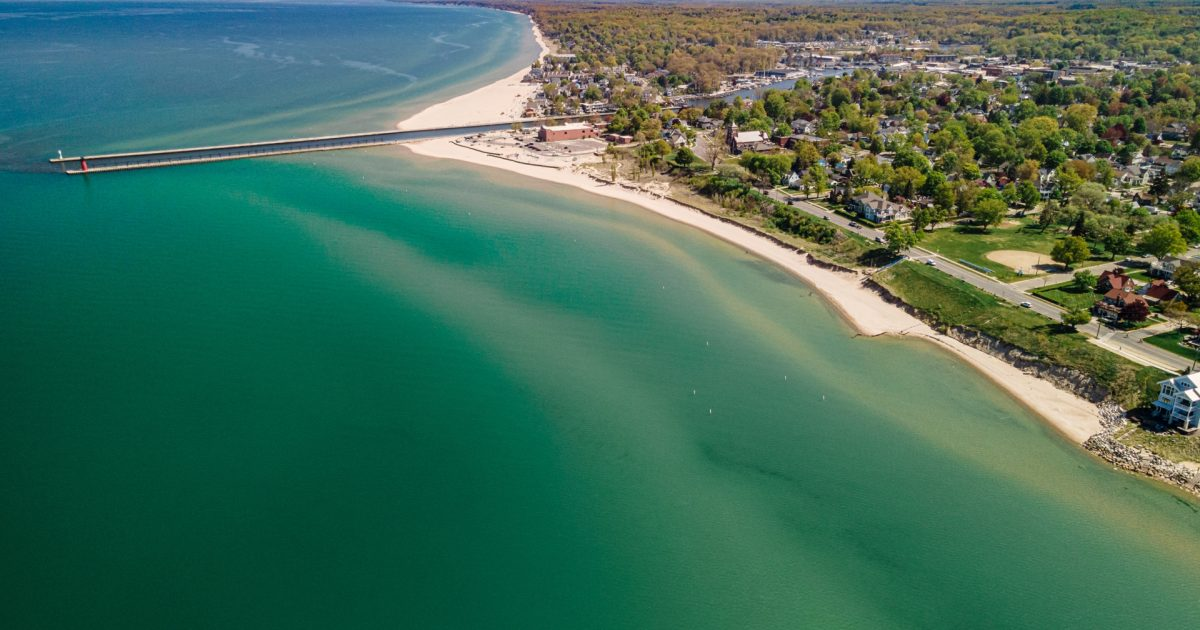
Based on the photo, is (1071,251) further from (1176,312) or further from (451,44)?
(451,44)

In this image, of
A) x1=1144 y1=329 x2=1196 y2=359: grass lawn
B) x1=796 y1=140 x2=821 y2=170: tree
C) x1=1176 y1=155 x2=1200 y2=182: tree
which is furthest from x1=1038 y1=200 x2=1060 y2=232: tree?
x1=796 y1=140 x2=821 y2=170: tree

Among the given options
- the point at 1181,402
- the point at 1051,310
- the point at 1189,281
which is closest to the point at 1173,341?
the point at 1051,310

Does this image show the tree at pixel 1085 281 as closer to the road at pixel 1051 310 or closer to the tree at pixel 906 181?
the road at pixel 1051 310

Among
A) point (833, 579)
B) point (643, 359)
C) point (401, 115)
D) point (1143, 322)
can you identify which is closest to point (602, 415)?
point (643, 359)

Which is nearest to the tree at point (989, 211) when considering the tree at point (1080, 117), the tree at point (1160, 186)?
the tree at point (1160, 186)

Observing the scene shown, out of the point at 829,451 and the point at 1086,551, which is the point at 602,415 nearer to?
the point at 829,451

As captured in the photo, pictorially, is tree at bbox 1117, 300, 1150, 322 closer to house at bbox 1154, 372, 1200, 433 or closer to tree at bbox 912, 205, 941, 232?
house at bbox 1154, 372, 1200, 433
